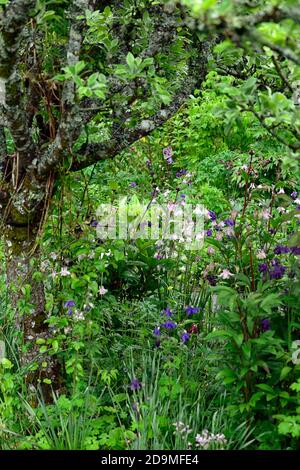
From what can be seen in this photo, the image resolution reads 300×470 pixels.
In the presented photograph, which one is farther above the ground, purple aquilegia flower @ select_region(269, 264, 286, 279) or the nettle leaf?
purple aquilegia flower @ select_region(269, 264, 286, 279)

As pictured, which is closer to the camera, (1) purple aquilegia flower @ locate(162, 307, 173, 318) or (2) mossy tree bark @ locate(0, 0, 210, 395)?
(2) mossy tree bark @ locate(0, 0, 210, 395)

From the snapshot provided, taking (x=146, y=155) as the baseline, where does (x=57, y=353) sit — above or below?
below

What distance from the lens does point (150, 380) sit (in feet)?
10.8

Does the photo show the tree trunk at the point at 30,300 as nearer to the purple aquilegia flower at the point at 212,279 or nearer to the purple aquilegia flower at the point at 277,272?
the purple aquilegia flower at the point at 212,279

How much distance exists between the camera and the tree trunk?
3.28m

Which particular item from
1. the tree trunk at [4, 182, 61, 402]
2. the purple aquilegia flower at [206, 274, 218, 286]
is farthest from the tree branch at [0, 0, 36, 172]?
the purple aquilegia flower at [206, 274, 218, 286]

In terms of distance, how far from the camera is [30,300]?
3.32 m

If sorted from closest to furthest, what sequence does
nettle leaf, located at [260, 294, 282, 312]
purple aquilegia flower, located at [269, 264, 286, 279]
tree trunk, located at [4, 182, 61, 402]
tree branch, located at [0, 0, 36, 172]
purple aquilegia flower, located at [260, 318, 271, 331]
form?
tree branch, located at [0, 0, 36, 172], nettle leaf, located at [260, 294, 282, 312], purple aquilegia flower, located at [260, 318, 271, 331], purple aquilegia flower, located at [269, 264, 286, 279], tree trunk, located at [4, 182, 61, 402]

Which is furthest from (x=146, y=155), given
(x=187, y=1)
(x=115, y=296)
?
(x=187, y=1)

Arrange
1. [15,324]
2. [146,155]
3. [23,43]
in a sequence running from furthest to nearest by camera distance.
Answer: [146,155], [15,324], [23,43]

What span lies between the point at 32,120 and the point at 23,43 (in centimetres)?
38

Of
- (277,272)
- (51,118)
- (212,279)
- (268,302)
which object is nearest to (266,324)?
(268,302)

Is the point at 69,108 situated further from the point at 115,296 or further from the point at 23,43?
the point at 115,296

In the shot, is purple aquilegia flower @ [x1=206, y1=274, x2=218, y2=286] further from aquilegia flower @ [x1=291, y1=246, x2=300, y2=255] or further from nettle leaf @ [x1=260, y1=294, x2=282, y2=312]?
nettle leaf @ [x1=260, y1=294, x2=282, y2=312]
